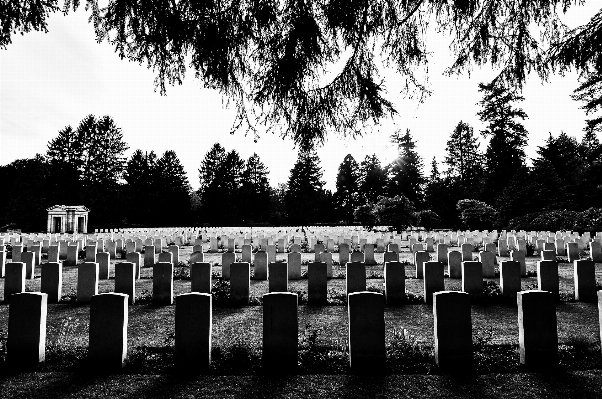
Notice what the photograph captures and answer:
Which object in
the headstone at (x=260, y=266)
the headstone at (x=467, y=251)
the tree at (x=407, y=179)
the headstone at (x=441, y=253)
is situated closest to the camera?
the headstone at (x=260, y=266)

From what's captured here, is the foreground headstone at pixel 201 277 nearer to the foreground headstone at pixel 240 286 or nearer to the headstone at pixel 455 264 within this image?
the foreground headstone at pixel 240 286

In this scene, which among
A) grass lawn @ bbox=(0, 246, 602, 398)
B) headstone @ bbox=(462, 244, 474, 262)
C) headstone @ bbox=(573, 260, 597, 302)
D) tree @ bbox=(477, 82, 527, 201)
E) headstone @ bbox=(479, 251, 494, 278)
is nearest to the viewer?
grass lawn @ bbox=(0, 246, 602, 398)

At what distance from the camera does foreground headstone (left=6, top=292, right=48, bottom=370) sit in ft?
A: 13.3

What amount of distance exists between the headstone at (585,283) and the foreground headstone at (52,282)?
9816mm

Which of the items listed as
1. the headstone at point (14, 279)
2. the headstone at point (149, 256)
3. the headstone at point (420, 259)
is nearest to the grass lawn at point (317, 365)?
the headstone at point (14, 279)

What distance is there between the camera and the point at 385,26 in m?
4.11

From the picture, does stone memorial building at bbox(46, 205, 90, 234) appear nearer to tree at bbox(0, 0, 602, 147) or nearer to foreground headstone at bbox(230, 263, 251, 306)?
foreground headstone at bbox(230, 263, 251, 306)

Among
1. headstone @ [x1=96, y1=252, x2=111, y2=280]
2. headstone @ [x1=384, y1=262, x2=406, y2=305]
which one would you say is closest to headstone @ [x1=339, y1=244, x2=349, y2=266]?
headstone @ [x1=384, y1=262, x2=406, y2=305]

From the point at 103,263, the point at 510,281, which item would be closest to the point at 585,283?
the point at 510,281

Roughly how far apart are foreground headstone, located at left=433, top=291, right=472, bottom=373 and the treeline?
2787 centimetres

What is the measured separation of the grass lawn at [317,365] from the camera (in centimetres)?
346

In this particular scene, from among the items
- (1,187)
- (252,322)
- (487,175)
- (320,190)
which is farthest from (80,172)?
(252,322)

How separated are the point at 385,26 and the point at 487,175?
173 feet

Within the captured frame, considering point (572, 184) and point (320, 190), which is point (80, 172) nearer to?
point (320, 190)
